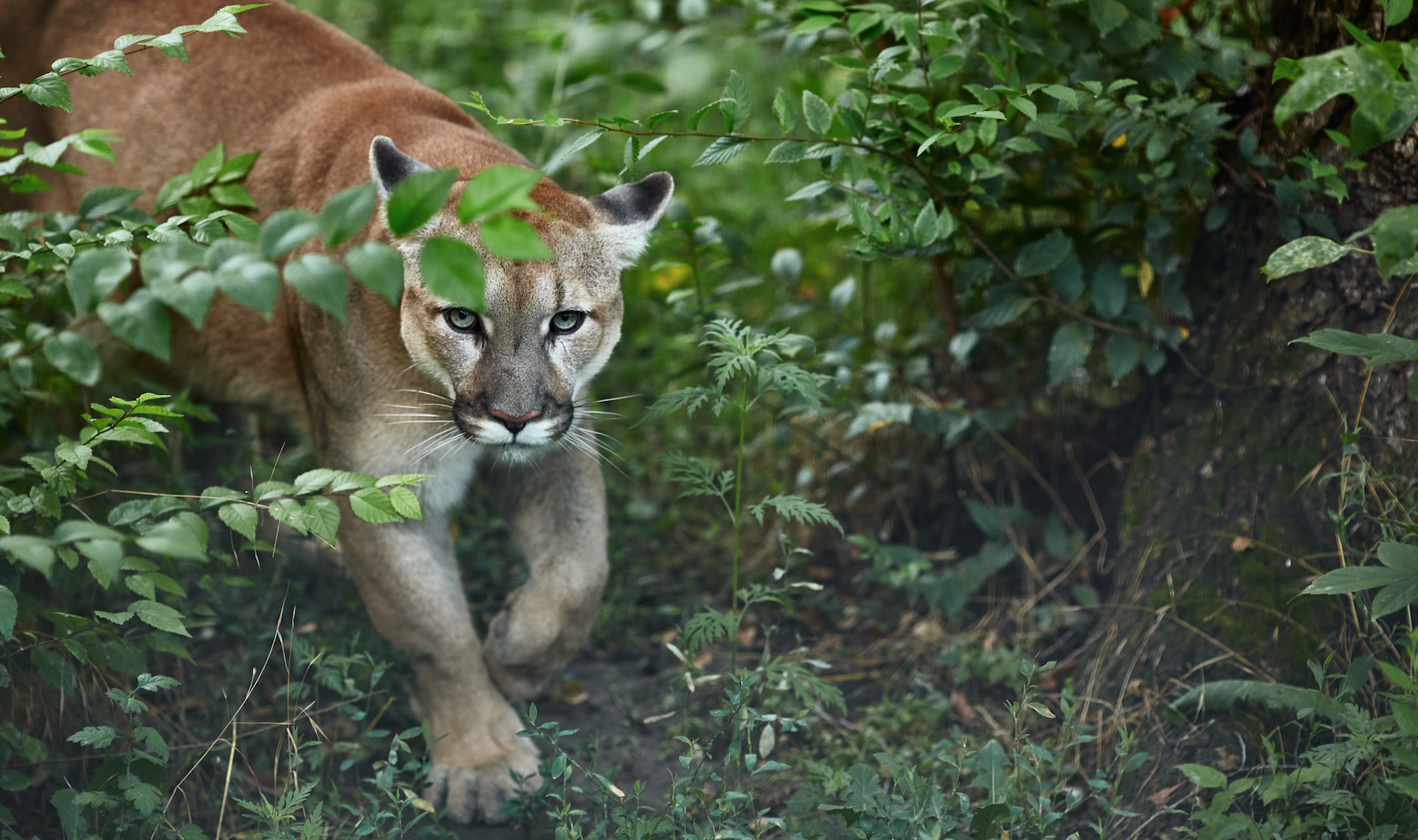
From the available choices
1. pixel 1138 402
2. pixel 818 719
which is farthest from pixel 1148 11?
pixel 818 719

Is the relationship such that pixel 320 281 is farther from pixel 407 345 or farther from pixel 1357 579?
pixel 1357 579

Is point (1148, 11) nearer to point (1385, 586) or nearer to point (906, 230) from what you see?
point (906, 230)

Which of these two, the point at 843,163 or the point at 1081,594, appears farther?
the point at 1081,594

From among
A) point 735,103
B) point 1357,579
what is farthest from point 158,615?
point 1357,579

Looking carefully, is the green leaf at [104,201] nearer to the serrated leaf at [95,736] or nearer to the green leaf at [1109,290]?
the serrated leaf at [95,736]

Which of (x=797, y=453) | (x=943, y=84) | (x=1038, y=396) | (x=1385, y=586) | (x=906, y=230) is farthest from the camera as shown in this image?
(x=797, y=453)

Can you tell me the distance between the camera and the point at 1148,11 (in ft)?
10.5

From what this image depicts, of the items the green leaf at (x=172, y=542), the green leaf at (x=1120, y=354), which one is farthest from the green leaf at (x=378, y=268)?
the green leaf at (x=1120, y=354)

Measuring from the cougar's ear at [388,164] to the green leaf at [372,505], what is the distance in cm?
97

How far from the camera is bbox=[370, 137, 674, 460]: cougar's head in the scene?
3.09 m

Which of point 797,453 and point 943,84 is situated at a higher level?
point 943,84

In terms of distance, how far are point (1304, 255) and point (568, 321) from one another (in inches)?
75.3

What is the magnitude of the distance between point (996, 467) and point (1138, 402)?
576 millimetres

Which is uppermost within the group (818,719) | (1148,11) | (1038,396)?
(1148,11)
